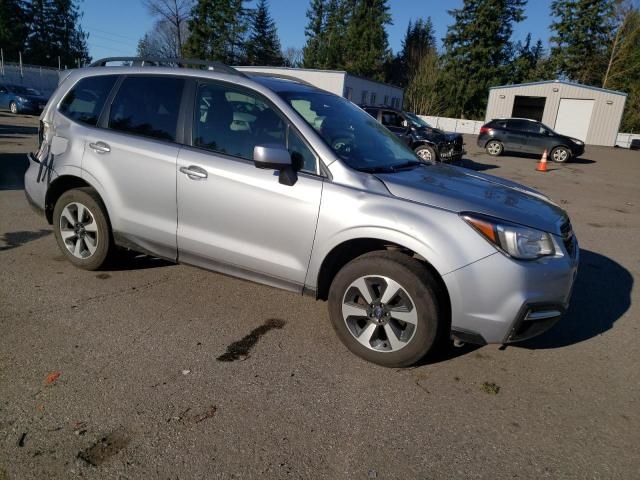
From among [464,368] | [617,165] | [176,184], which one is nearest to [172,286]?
[176,184]

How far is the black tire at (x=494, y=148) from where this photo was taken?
20.0 meters

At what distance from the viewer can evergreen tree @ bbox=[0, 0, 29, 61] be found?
57.9 m

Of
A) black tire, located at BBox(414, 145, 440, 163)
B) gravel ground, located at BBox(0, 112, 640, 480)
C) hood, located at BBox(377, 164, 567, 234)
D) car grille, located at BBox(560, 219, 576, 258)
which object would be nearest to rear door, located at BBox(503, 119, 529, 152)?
black tire, located at BBox(414, 145, 440, 163)

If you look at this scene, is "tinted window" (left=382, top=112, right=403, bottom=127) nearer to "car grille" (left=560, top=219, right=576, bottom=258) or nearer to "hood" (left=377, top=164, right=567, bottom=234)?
"hood" (left=377, top=164, right=567, bottom=234)

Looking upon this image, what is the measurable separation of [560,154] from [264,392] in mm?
19916

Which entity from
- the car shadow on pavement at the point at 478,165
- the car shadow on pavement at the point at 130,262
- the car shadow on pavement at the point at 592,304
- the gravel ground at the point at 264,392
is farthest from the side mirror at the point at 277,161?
the car shadow on pavement at the point at 478,165

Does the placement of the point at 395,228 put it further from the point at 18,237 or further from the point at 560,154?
the point at 560,154

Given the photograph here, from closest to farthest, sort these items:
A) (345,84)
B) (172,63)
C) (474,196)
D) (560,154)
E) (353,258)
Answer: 1. (474,196)
2. (353,258)
3. (172,63)
4. (560,154)
5. (345,84)

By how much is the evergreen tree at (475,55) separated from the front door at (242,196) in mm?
50124

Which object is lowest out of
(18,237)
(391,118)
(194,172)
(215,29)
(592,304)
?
(18,237)

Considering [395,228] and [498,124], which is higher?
[498,124]

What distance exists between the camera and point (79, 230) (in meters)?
4.20

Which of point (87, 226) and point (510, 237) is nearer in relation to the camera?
point (510, 237)

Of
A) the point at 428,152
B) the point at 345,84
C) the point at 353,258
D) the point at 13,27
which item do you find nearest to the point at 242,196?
the point at 353,258
